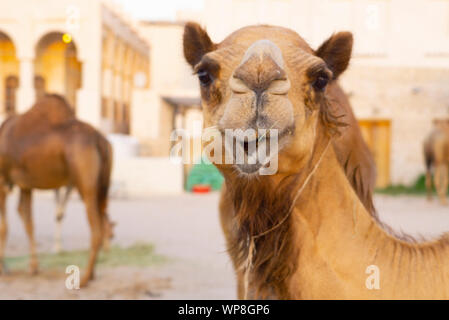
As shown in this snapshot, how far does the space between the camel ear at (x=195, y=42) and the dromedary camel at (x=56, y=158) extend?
404 cm

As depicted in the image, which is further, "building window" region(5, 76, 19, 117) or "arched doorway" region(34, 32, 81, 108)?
"building window" region(5, 76, 19, 117)

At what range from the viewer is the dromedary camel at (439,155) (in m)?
13.5

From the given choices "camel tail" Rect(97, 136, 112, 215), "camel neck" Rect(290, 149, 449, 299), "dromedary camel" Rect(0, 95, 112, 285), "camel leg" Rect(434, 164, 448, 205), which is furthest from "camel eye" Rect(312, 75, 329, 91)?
"camel leg" Rect(434, 164, 448, 205)

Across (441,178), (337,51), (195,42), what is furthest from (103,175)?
(441,178)

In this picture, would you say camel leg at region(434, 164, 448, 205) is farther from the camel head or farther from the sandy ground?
the camel head

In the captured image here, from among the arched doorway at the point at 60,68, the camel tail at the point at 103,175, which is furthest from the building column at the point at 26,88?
the camel tail at the point at 103,175

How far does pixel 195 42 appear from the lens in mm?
1850

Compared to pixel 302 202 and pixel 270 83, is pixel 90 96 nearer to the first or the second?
pixel 302 202

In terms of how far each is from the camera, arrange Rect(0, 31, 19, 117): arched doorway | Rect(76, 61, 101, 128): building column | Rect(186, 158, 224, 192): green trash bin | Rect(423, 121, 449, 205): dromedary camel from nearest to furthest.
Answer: Rect(423, 121, 449, 205): dromedary camel
Rect(186, 158, 224, 192): green trash bin
Rect(76, 61, 101, 128): building column
Rect(0, 31, 19, 117): arched doorway

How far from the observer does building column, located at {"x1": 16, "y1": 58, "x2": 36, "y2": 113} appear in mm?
19750

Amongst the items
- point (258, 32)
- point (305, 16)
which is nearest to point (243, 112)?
point (258, 32)

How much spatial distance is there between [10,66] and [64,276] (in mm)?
22175

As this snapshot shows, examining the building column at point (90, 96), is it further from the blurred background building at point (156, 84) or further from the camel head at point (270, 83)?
the camel head at point (270, 83)
